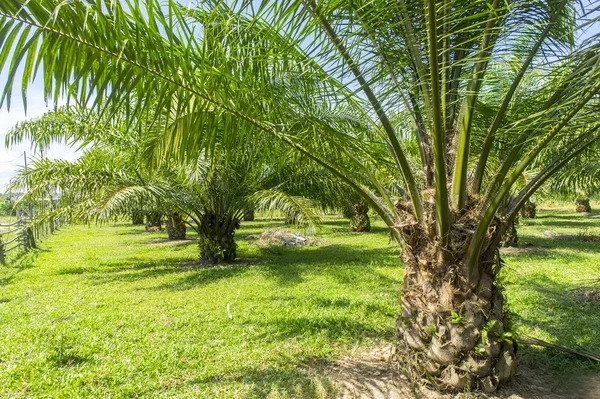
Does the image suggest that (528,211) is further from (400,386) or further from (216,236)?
(400,386)

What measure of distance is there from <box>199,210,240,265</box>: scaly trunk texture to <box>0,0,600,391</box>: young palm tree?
5.55 meters

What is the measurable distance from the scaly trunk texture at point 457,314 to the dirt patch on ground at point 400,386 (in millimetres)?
87

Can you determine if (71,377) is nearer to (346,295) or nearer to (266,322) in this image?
(266,322)

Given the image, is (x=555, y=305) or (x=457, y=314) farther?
(x=555, y=305)

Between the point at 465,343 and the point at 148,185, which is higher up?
the point at 148,185

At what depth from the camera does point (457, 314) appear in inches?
106

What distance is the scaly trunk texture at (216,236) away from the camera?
852 centimetres

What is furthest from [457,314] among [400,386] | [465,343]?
[400,386]

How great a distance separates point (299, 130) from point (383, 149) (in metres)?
0.93

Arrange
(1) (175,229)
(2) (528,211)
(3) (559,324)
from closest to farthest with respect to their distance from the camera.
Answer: (3) (559,324) → (1) (175,229) → (2) (528,211)

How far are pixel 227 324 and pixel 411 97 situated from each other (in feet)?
9.70

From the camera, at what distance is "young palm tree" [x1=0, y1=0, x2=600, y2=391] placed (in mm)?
2193

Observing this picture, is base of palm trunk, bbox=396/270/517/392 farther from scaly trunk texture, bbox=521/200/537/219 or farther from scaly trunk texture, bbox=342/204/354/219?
scaly trunk texture, bbox=521/200/537/219

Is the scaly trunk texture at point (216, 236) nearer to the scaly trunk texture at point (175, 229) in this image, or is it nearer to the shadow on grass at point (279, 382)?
the shadow on grass at point (279, 382)
